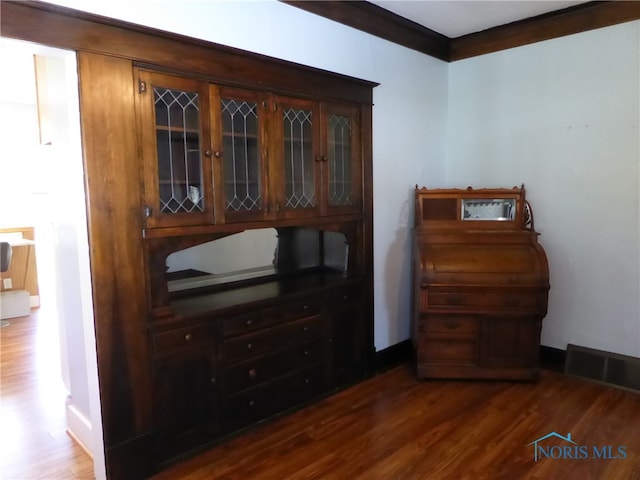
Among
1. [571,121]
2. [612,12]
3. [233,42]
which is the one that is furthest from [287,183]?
[612,12]

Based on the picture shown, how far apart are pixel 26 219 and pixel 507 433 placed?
6224 mm

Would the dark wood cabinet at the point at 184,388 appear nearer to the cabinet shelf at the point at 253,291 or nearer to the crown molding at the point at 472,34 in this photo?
the cabinet shelf at the point at 253,291

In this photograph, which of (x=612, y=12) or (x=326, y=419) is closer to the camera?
(x=326, y=419)

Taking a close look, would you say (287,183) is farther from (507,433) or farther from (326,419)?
(507,433)

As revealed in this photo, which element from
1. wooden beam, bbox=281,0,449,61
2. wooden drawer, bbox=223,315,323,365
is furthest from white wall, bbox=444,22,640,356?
wooden drawer, bbox=223,315,323,365

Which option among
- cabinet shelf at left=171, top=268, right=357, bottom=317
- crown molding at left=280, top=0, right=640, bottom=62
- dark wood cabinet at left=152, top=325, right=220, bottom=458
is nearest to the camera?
dark wood cabinet at left=152, top=325, right=220, bottom=458

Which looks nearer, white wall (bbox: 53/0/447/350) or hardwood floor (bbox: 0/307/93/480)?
hardwood floor (bbox: 0/307/93/480)

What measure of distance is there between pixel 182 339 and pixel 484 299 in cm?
201

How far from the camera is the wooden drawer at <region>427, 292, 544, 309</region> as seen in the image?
3004mm

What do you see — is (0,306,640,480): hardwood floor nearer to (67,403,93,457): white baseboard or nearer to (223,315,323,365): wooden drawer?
(67,403,93,457): white baseboard

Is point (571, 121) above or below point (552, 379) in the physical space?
above

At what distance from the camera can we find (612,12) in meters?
3.03

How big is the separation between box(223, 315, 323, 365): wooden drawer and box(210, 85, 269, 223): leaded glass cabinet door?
2.26ft

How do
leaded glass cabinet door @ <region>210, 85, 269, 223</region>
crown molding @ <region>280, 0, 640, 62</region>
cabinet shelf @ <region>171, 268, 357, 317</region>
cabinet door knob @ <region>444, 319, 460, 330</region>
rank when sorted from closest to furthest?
leaded glass cabinet door @ <region>210, 85, 269, 223</region> < cabinet shelf @ <region>171, 268, 357, 317</region> < crown molding @ <region>280, 0, 640, 62</region> < cabinet door knob @ <region>444, 319, 460, 330</region>
